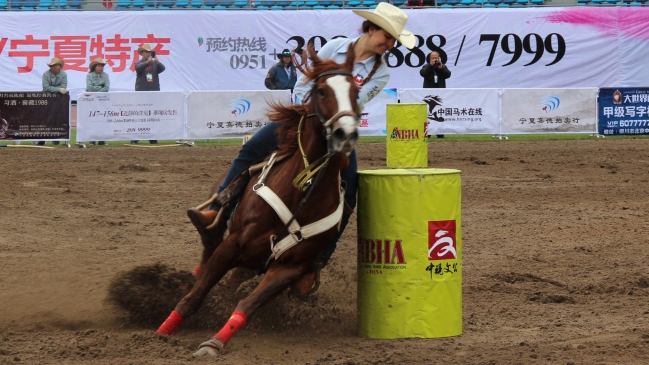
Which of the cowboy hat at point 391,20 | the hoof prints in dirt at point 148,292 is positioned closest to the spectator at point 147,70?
the hoof prints in dirt at point 148,292

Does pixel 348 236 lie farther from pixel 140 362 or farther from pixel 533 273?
pixel 140 362

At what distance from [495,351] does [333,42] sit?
2299 millimetres

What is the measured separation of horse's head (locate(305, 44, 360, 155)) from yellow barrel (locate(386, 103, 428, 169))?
8.85 meters

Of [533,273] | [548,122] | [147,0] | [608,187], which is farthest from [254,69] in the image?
[533,273]

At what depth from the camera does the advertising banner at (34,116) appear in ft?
60.6

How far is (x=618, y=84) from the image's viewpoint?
2780 cm

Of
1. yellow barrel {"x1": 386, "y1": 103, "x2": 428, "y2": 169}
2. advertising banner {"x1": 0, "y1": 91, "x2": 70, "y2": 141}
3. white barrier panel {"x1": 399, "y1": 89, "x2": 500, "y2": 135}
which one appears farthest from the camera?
white barrier panel {"x1": 399, "y1": 89, "x2": 500, "y2": 135}

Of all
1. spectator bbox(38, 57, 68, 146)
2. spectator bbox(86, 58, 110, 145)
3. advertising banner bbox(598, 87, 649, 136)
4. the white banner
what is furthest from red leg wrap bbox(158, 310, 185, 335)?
the white banner

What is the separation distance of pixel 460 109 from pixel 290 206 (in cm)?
1533

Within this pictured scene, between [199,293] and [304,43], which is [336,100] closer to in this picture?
[199,293]

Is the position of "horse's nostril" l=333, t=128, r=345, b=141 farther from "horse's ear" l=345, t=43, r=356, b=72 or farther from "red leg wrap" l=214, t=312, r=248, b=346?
"red leg wrap" l=214, t=312, r=248, b=346

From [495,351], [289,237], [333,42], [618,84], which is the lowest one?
[495,351]

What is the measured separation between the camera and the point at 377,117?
68.7ft

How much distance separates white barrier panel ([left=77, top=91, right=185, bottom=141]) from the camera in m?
18.9
